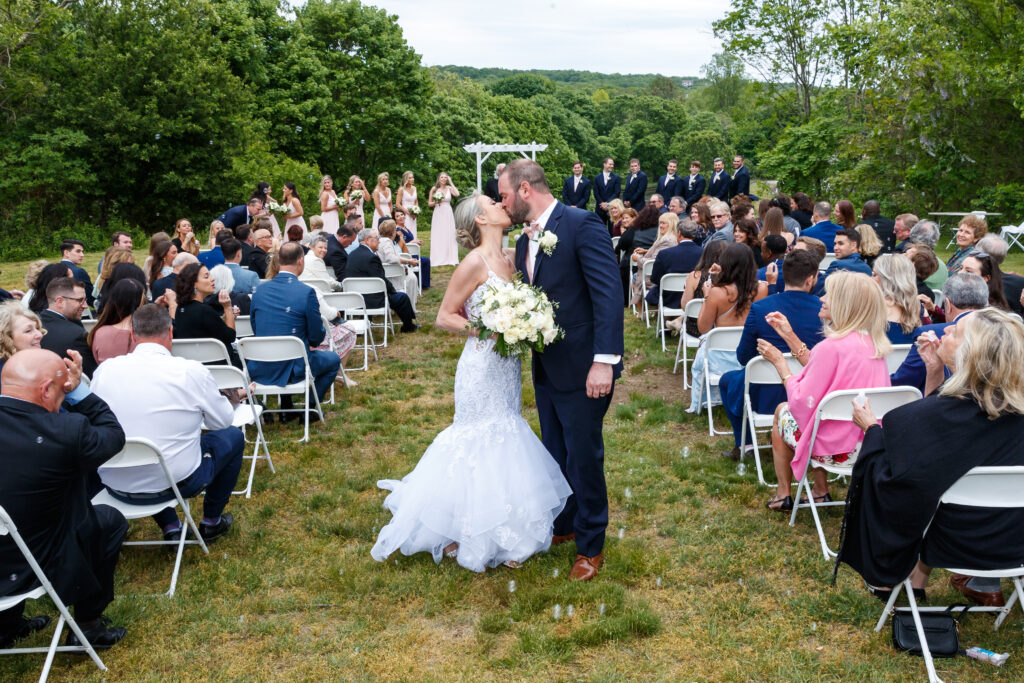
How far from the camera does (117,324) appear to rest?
5543 millimetres

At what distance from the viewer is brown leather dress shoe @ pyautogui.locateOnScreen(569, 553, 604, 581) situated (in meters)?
4.44

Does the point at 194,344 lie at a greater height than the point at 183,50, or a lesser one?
lesser

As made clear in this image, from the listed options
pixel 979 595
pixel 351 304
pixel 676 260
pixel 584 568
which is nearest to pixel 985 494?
pixel 979 595

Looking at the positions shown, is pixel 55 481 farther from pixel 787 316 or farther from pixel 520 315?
pixel 787 316

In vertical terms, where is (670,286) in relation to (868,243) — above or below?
below

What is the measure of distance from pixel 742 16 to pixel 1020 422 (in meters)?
26.8

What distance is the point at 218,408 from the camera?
466 cm

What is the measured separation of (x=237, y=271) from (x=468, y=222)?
443cm

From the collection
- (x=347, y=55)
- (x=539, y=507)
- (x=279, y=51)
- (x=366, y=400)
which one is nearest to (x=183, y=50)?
(x=279, y=51)

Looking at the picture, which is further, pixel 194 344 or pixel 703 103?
pixel 703 103

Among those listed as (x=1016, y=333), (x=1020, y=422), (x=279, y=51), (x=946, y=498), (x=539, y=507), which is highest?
(x=279, y=51)

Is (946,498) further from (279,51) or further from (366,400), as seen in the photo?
(279,51)

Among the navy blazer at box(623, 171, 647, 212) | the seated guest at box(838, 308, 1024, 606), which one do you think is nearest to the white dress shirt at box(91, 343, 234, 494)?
the seated guest at box(838, 308, 1024, 606)

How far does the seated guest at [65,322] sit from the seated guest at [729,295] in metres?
4.69
